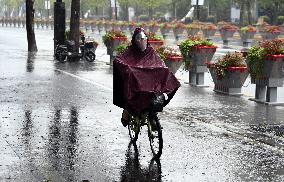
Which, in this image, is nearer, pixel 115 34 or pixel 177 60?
pixel 177 60

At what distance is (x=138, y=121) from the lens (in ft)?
31.2

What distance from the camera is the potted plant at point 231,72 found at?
15570 millimetres

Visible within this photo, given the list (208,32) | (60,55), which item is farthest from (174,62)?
(208,32)

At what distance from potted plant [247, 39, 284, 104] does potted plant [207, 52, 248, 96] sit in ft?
2.19

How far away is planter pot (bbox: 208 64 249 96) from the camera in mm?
15555

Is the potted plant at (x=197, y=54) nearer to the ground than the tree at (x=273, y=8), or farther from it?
nearer to the ground

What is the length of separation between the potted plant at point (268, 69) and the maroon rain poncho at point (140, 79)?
242 inches

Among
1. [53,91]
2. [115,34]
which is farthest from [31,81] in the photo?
[115,34]

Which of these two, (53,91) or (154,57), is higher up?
(154,57)

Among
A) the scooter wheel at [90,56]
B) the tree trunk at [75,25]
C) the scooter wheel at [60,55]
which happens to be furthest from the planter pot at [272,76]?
the tree trunk at [75,25]

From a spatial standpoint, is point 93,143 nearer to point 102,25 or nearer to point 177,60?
point 177,60

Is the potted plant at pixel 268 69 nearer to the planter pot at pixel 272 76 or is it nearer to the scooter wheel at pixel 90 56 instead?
the planter pot at pixel 272 76

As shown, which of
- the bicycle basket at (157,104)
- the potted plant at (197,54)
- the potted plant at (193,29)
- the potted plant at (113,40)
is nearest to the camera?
the bicycle basket at (157,104)

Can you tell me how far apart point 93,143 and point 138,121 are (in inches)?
37.0
